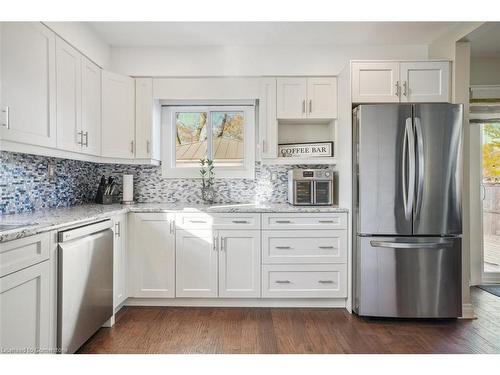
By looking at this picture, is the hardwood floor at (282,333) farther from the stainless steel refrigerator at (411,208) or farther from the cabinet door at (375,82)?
the cabinet door at (375,82)

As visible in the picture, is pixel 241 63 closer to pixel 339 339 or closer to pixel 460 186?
pixel 460 186

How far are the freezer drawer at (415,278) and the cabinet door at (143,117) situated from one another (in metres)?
2.24

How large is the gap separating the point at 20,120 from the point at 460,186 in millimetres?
3084

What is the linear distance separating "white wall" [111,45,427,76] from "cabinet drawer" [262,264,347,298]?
1824 millimetres

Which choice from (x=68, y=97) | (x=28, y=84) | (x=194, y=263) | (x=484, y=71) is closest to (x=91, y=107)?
(x=68, y=97)

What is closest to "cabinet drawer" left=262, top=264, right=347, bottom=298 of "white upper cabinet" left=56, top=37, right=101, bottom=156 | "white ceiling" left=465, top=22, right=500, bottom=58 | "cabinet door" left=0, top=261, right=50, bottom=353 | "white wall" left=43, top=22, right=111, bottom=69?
"cabinet door" left=0, top=261, right=50, bottom=353

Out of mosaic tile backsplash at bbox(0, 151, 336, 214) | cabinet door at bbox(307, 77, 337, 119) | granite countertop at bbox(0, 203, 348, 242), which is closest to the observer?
granite countertop at bbox(0, 203, 348, 242)

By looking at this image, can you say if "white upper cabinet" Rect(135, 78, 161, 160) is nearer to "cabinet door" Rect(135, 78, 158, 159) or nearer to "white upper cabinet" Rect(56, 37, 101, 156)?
"cabinet door" Rect(135, 78, 158, 159)

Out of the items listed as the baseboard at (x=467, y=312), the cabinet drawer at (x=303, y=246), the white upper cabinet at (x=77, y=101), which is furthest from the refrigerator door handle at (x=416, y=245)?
the white upper cabinet at (x=77, y=101)

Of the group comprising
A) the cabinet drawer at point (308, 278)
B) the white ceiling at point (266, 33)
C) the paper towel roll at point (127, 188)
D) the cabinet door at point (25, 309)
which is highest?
the white ceiling at point (266, 33)

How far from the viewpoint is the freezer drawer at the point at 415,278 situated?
106 inches

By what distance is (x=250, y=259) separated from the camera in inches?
118

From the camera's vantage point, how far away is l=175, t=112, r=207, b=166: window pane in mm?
3688
